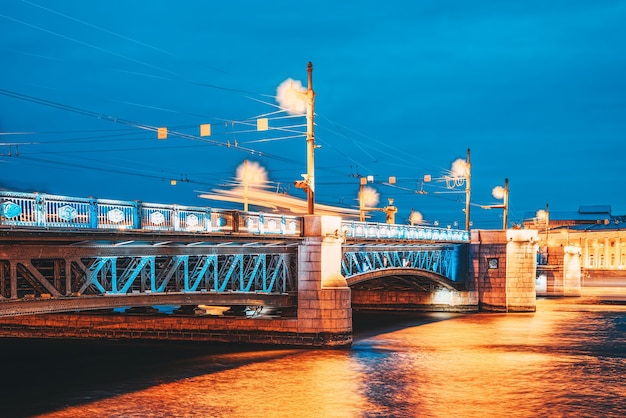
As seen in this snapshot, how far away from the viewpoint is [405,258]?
46.4 meters

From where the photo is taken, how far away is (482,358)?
105 ft

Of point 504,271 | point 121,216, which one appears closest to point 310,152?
point 121,216

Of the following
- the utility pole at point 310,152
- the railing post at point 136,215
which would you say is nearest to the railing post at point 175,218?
the railing post at point 136,215

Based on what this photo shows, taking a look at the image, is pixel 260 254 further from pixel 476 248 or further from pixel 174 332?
pixel 476 248

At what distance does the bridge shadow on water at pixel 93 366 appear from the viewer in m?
23.6

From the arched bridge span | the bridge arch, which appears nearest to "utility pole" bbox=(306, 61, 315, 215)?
the arched bridge span

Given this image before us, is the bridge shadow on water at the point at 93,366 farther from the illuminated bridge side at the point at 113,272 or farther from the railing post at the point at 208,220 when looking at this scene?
the railing post at the point at 208,220

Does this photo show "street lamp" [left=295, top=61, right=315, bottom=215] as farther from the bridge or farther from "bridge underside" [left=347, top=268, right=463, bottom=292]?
"bridge underside" [left=347, top=268, right=463, bottom=292]

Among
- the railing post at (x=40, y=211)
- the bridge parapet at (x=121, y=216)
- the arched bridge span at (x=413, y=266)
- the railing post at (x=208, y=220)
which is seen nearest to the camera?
the bridge parapet at (x=121, y=216)

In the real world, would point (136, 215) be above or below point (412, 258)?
above

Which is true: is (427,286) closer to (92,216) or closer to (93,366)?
(93,366)

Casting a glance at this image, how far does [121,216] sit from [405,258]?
87.7 ft

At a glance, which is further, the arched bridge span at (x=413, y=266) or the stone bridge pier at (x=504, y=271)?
the stone bridge pier at (x=504, y=271)

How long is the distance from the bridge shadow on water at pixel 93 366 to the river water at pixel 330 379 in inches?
1.7
